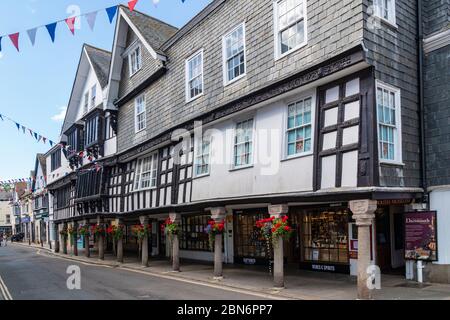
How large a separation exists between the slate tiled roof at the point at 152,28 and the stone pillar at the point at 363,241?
542 inches

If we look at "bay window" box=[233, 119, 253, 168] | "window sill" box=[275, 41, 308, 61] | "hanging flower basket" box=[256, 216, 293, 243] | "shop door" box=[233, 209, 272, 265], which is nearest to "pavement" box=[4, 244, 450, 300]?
"shop door" box=[233, 209, 272, 265]

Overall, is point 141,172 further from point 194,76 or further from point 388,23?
Result: point 388,23

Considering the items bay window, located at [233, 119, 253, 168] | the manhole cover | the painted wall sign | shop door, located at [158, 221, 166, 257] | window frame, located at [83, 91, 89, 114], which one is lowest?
shop door, located at [158, 221, 166, 257]

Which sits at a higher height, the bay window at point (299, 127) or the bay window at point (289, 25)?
the bay window at point (289, 25)

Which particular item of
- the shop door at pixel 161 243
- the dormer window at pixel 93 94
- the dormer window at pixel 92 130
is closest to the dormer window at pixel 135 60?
the dormer window at pixel 92 130

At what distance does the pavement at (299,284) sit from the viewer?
34.6ft

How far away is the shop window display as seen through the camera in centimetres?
1448

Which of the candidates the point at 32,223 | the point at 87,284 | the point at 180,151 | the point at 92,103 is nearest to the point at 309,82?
the point at 180,151

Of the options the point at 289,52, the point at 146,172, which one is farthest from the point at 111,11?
the point at 146,172

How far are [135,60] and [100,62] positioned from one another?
776 centimetres

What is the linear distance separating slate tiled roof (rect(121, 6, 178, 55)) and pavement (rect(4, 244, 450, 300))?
1071 cm

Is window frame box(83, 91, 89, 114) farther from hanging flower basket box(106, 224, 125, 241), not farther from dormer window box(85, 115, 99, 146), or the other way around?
hanging flower basket box(106, 224, 125, 241)

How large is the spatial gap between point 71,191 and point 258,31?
25.6m

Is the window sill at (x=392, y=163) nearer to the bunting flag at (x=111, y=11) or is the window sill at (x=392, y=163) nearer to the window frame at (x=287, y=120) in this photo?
the window frame at (x=287, y=120)
